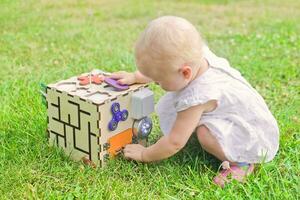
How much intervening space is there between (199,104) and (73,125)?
57 cm

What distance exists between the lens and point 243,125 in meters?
2.42

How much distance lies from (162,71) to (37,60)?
209cm

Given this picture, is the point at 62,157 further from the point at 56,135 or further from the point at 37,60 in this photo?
the point at 37,60

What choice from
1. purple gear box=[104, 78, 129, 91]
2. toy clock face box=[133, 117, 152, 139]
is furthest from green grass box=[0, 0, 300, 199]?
purple gear box=[104, 78, 129, 91]

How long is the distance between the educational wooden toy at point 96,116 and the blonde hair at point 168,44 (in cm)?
27

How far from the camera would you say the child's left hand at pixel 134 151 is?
8.13 ft

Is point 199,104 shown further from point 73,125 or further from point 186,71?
point 73,125

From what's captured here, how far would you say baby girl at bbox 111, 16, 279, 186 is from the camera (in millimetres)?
2193

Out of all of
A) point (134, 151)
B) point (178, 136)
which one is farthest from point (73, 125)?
point (178, 136)

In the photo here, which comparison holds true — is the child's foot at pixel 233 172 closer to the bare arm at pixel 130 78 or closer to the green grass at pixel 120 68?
the green grass at pixel 120 68

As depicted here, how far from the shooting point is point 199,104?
2.31 metres

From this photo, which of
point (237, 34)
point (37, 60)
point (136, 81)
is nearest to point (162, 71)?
point (136, 81)

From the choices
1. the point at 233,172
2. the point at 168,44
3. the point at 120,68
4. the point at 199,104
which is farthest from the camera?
the point at 120,68

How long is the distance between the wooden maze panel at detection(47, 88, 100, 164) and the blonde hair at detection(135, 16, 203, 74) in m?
0.33
